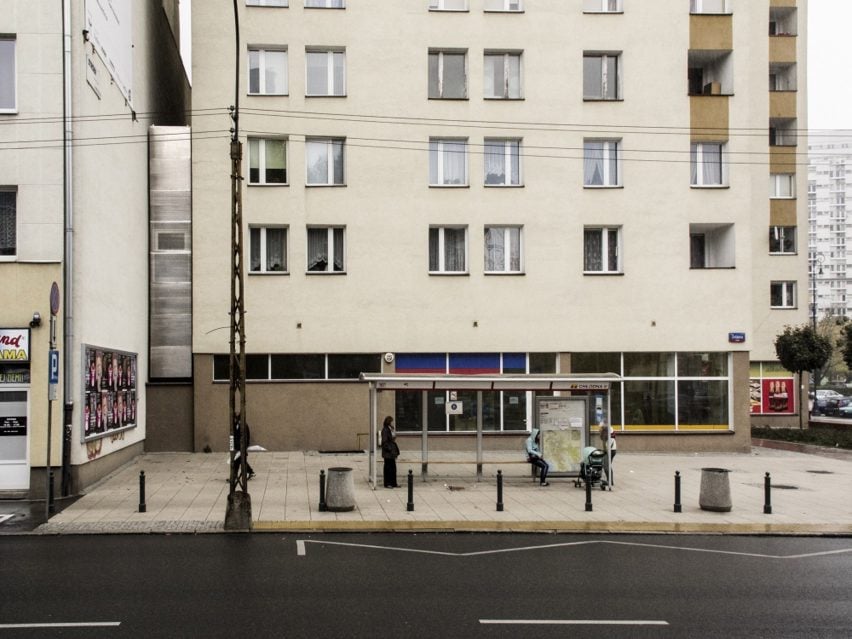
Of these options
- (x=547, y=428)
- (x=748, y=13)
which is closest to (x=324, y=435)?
(x=547, y=428)

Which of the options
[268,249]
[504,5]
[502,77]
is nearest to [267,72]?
[268,249]

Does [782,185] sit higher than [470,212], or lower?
higher

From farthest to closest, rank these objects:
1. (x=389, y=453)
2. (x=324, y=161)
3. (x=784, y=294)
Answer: (x=784, y=294)
(x=324, y=161)
(x=389, y=453)

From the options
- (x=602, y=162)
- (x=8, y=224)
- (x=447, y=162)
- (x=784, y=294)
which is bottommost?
(x=784, y=294)

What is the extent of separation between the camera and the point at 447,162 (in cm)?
2745

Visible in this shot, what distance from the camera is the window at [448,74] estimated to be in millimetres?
27516

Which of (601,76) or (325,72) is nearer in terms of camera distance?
(325,72)

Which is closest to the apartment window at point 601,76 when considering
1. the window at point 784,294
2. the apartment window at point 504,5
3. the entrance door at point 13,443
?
the apartment window at point 504,5

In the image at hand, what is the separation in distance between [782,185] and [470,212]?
876 inches

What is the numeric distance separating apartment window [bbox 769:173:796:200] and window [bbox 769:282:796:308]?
4.26 m

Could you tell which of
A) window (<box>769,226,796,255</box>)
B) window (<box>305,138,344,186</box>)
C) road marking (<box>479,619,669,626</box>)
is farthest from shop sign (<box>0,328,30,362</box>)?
window (<box>769,226,796,255</box>)

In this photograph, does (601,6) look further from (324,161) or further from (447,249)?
(324,161)

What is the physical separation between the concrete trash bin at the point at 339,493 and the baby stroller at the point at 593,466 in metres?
5.48

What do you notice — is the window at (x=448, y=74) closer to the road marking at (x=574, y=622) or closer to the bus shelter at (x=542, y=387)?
the bus shelter at (x=542, y=387)
